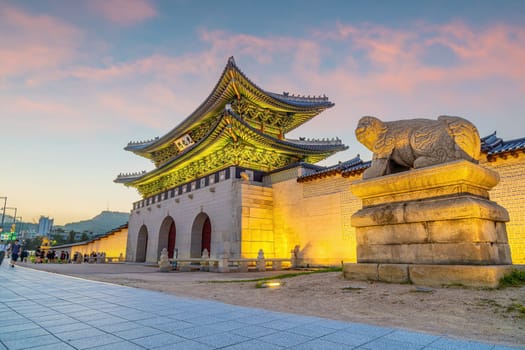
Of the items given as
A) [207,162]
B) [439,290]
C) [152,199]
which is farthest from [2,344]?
[152,199]

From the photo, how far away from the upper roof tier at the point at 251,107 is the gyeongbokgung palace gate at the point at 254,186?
0.22 ft

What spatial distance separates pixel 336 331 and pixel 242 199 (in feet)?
45.5

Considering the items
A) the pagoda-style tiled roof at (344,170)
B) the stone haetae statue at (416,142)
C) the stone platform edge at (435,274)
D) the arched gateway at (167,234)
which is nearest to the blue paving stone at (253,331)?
the stone platform edge at (435,274)

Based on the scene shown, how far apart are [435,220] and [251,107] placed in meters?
16.3

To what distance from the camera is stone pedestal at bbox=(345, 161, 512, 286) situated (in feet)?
14.4

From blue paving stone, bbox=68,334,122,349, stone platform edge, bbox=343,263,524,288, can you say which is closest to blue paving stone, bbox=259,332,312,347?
blue paving stone, bbox=68,334,122,349

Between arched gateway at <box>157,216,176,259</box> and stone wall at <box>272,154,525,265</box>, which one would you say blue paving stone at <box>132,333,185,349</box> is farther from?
arched gateway at <box>157,216,176,259</box>

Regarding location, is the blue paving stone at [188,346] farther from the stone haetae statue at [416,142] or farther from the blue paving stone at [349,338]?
the stone haetae statue at [416,142]

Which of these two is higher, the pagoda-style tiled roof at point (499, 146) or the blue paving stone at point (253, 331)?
the pagoda-style tiled roof at point (499, 146)

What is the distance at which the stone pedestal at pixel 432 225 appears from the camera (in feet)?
14.4

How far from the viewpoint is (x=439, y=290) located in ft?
13.8

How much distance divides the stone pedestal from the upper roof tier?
14030 millimetres

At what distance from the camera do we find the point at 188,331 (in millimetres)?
2855

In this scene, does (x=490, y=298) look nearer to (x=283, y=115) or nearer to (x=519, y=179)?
(x=519, y=179)
